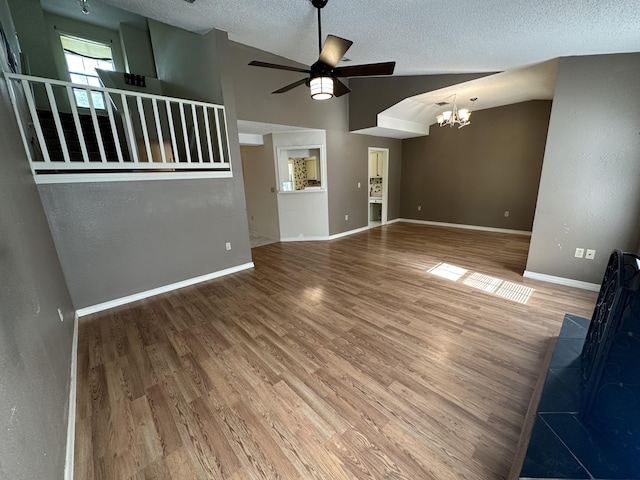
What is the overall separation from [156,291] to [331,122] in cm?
433

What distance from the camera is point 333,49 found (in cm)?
193

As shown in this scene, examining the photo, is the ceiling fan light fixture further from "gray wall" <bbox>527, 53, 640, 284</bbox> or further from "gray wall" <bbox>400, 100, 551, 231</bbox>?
"gray wall" <bbox>400, 100, 551, 231</bbox>

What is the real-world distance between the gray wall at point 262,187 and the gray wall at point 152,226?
1.68 meters

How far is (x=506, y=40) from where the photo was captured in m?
2.51

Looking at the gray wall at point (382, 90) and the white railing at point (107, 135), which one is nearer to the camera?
the white railing at point (107, 135)

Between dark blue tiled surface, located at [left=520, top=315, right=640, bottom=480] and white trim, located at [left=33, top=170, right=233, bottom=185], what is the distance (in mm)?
3772

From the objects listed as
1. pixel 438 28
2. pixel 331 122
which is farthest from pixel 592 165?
pixel 331 122

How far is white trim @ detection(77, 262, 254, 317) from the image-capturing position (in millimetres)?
2748

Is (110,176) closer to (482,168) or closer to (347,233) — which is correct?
(347,233)

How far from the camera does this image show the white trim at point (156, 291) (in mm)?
2748

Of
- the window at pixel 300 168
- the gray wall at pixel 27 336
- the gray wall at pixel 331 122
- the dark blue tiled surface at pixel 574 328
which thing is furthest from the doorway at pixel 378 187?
the gray wall at pixel 27 336

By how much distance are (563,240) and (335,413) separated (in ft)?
11.5

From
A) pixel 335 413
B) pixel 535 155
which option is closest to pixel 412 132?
pixel 535 155

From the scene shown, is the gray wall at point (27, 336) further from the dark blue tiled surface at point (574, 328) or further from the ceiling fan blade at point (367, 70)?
the dark blue tiled surface at point (574, 328)
